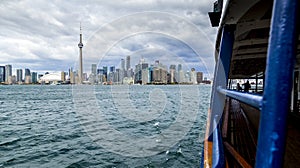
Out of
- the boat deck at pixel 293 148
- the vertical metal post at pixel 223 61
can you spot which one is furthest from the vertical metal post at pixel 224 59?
the boat deck at pixel 293 148

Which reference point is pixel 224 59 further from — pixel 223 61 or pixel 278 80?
pixel 278 80

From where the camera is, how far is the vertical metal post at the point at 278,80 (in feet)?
2.77

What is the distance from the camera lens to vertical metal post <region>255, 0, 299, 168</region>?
844 millimetres

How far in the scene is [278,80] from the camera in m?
0.85

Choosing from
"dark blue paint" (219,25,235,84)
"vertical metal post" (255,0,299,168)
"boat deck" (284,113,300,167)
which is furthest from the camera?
"boat deck" (284,113,300,167)

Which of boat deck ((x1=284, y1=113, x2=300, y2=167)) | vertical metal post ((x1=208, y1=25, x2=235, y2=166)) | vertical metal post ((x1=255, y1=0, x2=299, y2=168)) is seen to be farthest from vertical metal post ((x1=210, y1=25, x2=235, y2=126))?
vertical metal post ((x1=255, y1=0, x2=299, y2=168))

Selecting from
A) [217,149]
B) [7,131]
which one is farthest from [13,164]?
[217,149]

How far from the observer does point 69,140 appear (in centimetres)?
1125

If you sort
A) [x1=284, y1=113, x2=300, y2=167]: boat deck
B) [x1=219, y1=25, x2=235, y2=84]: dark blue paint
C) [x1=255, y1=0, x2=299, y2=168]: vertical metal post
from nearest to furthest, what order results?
1. [x1=255, y1=0, x2=299, y2=168]: vertical metal post
2. [x1=219, y1=25, x2=235, y2=84]: dark blue paint
3. [x1=284, y1=113, x2=300, y2=167]: boat deck

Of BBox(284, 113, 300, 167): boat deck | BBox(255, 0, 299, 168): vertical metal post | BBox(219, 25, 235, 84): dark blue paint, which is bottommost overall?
BBox(284, 113, 300, 167): boat deck

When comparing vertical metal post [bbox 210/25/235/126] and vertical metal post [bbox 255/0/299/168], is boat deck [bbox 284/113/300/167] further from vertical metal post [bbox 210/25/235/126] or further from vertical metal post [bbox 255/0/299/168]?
vertical metal post [bbox 255/0/299/168]

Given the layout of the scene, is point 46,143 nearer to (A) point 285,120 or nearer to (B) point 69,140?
(B) point 69,140

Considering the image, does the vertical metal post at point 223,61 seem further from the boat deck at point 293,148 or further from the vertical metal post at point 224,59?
the boat deck at point 293,148

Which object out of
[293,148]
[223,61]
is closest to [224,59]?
[223,61]
